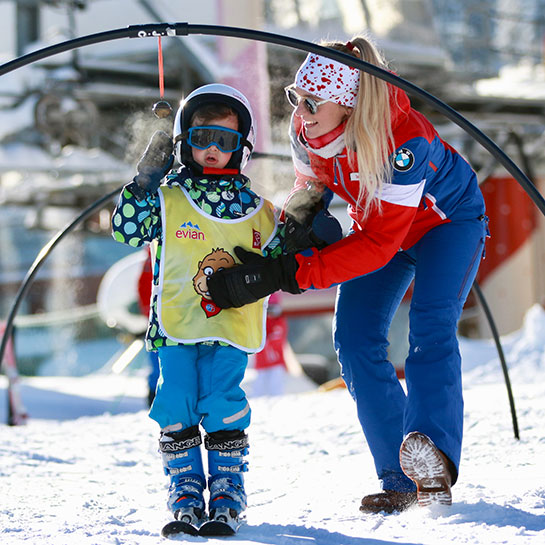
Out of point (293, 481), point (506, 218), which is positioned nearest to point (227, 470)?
point (293, 481)

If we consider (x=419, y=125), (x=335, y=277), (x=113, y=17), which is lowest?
(x=335, y=277)

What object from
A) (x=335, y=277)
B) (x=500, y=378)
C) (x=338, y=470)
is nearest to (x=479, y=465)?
(x=338, y=470)

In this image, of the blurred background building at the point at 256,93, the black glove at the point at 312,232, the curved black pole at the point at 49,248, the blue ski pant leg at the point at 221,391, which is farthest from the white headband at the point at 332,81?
the blurred background building at the point at 256,93

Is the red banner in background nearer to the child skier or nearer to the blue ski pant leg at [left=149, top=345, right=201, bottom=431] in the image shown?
the child skier

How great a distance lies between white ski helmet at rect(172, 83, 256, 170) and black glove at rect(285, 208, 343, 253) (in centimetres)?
22

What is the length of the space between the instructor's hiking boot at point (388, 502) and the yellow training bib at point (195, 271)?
48 centimetres

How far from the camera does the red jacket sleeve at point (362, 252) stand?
1899mm

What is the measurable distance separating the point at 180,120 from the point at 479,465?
4.83 feet

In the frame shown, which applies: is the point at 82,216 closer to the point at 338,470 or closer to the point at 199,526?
the point at 338,470

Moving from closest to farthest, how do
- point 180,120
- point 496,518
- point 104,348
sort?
point 496,518 < point 180,120 < point 104,348

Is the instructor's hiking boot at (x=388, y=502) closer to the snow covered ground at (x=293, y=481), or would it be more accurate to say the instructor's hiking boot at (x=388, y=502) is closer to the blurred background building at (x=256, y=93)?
the snow covered ground at (x=293, y=481)

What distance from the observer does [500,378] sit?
5.05m

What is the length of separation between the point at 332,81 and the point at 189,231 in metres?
0.53

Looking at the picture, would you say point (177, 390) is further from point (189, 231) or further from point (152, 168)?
point (152, 168)
